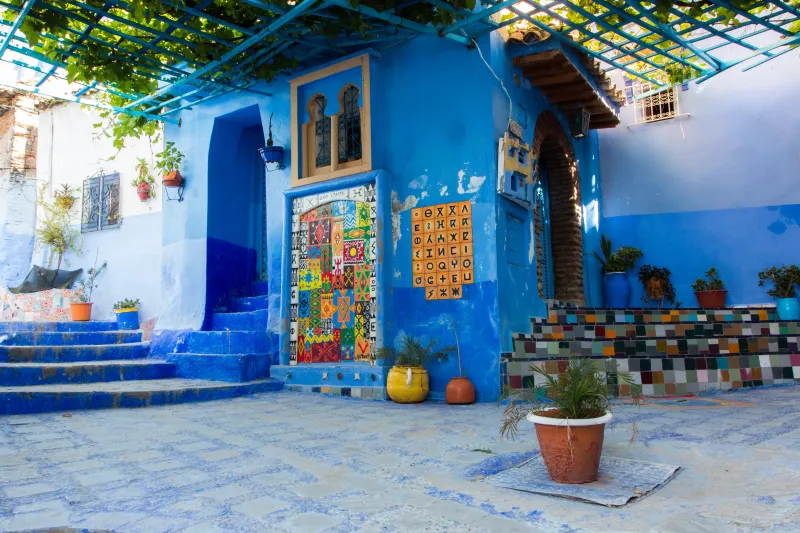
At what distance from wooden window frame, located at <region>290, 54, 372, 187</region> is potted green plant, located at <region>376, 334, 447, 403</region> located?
204 centimetres

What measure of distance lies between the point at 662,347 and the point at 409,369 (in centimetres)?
279

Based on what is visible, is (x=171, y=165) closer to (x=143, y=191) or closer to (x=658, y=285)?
(x=143, y=191)

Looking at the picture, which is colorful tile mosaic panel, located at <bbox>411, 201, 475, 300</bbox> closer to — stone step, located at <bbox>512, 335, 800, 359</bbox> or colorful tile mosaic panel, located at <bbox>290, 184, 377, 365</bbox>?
colorful tile mosaic panel, located at <bbox>290, 184, 377, 365</bbox>

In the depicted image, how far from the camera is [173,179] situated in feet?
27.3

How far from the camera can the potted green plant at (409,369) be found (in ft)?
19.1

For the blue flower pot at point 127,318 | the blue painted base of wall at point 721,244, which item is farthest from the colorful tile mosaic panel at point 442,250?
the blue flower pot at point 127,318

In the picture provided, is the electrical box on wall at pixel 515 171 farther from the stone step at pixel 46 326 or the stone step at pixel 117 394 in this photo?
the stone step at pixel 46 326

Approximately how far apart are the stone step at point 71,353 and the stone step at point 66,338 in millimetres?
358

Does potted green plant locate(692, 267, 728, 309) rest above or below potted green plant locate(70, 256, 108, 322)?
below

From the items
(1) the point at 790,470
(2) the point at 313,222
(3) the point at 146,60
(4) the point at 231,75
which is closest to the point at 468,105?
(2) the point at 313,222

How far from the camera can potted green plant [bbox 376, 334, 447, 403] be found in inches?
229

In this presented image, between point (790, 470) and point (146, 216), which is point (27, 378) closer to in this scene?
point (146, 216)

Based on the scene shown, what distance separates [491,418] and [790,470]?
88.4 inches

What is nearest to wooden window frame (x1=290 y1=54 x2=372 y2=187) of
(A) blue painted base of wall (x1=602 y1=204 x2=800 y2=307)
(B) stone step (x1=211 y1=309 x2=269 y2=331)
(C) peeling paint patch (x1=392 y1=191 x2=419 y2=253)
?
(C) peeling paint patch (x1=392 y1=191 x2=419 y2=253)
